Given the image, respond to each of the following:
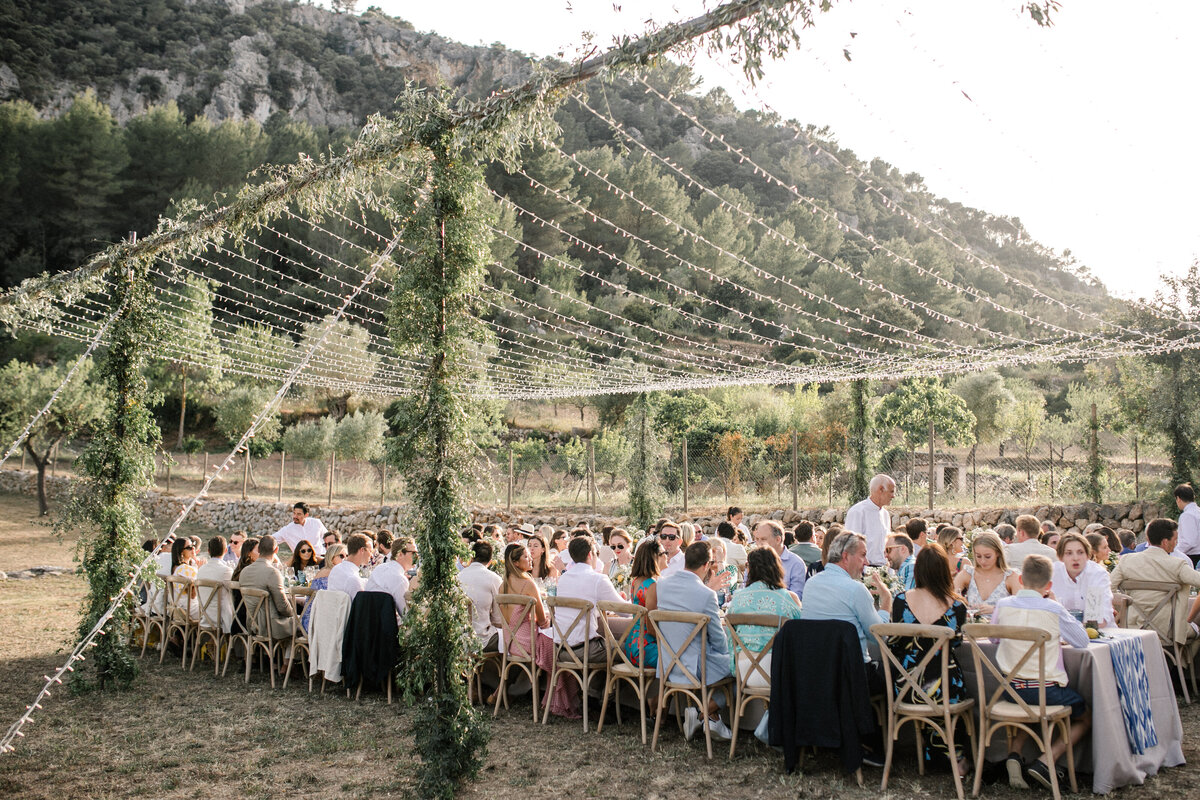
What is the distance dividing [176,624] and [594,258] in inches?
1074

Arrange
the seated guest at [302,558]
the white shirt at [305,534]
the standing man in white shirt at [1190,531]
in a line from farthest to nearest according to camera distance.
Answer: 1. the white shirt at [305,534]
2. the seated guest at [302,558]
3. the standing man in white shirt at [1190,531]

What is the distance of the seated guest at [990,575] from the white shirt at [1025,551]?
85 centimetres

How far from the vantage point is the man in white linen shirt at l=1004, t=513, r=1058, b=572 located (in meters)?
5.62

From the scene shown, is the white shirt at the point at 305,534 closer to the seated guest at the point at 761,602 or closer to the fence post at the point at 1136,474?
the seated guest at the point at 761,602

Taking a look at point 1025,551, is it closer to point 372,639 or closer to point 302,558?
point 372,639

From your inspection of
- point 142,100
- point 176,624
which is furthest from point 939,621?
point 142,100

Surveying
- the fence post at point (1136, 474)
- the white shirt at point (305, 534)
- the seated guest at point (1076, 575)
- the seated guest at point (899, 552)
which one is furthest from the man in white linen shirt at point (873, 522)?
the fence post at point (1136, 474)

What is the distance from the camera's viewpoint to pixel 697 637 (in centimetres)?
455

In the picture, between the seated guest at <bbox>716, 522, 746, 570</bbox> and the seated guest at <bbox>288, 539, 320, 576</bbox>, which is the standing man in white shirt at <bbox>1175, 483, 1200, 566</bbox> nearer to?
the seated guest at <bbox>716, 522, 746, 570</bbox>

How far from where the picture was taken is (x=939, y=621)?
154 inches

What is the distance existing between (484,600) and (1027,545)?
3.68 m

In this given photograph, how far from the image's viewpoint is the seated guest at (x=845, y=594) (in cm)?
399

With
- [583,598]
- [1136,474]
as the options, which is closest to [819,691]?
[583,598]

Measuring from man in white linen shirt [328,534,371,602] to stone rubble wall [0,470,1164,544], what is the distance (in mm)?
3138
